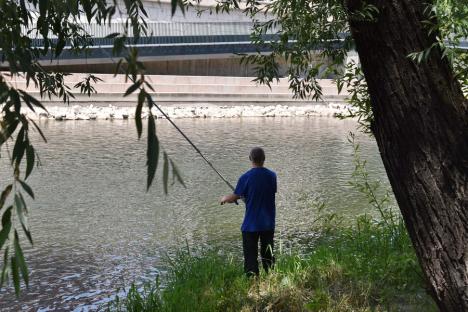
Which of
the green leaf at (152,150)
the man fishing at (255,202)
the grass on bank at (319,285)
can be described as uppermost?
the green leaf at (152,150)

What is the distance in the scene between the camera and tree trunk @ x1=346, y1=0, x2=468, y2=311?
162 inches

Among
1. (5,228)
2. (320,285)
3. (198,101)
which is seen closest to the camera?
(5,228)

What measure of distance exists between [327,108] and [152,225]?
2222 centimetres

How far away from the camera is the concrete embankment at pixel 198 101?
1101 inches

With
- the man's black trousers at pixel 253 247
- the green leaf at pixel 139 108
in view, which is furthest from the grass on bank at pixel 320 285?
the green leaf at pixel 139 108

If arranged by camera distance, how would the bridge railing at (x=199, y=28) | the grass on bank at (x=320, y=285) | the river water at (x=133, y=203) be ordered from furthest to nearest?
the bridge railing at (x=199, y=28) → the river water at (x=133, y=203) → the grass on bank at (x=320, y=285)

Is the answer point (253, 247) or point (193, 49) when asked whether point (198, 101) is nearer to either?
point (193, 49)

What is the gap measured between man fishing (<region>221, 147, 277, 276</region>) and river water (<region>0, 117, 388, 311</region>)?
6.68ft

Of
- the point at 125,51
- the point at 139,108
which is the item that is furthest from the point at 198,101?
the point at 139,108

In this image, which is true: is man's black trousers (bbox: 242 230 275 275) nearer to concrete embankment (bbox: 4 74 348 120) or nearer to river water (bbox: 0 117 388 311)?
river water (bbox: 0 117 388 311)

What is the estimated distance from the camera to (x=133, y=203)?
13.1 meters

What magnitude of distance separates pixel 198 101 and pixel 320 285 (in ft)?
83.2

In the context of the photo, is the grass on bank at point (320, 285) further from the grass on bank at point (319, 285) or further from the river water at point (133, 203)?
the river water at point (133, 203)

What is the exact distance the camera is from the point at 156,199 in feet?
43.9
